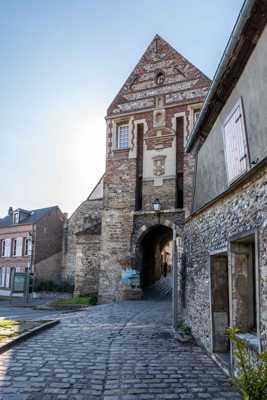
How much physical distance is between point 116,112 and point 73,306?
9.71 metres

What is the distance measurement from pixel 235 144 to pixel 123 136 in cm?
1339

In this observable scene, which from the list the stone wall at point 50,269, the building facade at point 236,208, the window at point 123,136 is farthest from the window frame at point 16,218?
the building facade at point 236,208

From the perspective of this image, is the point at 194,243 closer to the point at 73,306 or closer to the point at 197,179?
the point at 197,179

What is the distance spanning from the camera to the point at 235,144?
241 inches

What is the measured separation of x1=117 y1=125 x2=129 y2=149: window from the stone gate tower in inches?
2.1

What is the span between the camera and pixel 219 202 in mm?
6004

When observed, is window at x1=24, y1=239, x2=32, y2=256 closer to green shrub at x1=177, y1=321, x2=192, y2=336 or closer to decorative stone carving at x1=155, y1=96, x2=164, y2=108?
decorative stone carving at x1=155, y1=96, x2=164, y2=108

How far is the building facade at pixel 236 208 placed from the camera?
4.29 metres

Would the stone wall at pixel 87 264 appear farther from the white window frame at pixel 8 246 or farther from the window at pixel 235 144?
the window at pixel 235 144

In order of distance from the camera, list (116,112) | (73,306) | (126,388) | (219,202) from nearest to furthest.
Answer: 1. (126,388)
2. (219,202)
3. (73,306)
4. (116,112)

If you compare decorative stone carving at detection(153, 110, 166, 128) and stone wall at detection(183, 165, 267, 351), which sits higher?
decorative stone carving at detection(153, 110, 166, 128)

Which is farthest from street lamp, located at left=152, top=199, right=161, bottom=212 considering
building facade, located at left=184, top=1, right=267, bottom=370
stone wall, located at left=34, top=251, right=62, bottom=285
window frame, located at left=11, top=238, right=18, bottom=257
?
window frame, located at left=11, top=238, right=18, bottom=257

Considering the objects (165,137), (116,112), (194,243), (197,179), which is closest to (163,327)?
(194,243)

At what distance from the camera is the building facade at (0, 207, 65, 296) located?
29.1 meters
